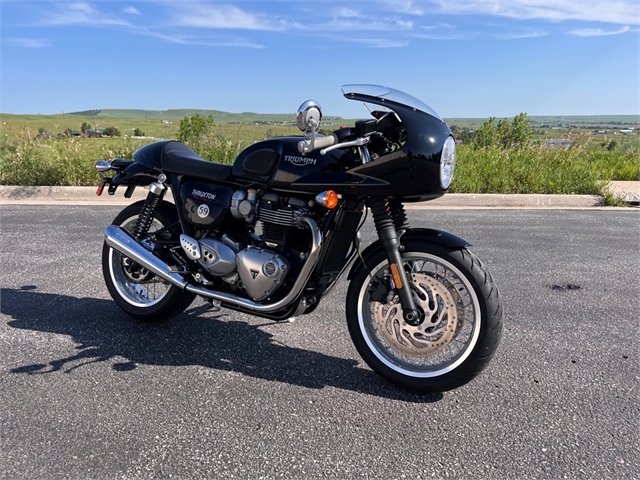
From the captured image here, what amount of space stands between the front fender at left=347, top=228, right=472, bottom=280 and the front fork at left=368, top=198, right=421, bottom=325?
80 mm

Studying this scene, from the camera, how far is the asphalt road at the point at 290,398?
237 cm

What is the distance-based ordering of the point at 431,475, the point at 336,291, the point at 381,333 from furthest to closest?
the point at 336,291 → the point at 381,333 → the point at 431,475

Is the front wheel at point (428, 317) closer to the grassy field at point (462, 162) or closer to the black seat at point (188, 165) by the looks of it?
the black seat at point (188, 165)

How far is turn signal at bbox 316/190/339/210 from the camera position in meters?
2.91

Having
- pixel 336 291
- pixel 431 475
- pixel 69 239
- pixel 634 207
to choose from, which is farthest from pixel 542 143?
pixel 431 475

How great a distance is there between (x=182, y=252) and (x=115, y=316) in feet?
2.66

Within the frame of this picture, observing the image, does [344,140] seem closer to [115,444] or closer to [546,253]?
[115,444]

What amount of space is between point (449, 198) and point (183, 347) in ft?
21.5

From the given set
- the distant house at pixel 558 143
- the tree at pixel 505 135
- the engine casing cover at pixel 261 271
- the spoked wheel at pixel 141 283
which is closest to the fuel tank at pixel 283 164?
the engine casing cover at pixel 261 271

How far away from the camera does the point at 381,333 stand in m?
3.12

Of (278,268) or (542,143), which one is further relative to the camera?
(542,143)

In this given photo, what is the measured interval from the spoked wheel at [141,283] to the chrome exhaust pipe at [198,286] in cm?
15

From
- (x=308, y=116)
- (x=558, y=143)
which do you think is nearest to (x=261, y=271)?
(x=308, y=116)

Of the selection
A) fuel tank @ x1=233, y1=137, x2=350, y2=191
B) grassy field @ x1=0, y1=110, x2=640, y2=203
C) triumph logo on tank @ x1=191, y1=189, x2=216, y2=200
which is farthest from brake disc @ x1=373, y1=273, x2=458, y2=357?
grassy field @ x1=0, y1=110, x2=640, y2=203
